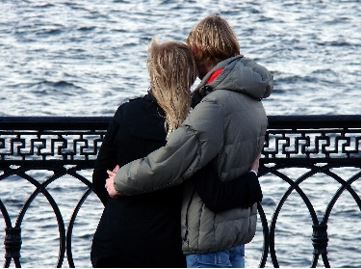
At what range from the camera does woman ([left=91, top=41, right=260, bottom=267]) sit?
4.18 m

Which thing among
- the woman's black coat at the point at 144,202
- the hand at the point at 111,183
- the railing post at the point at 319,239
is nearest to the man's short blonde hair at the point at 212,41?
the woman's black coat at the point at 144,202

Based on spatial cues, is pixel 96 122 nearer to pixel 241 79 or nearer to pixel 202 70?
pixel 202 70

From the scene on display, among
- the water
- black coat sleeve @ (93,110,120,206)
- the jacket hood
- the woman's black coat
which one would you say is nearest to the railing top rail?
black coat sleeve @ (93,110,120,206)

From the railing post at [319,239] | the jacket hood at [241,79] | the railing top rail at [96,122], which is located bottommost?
the railing post at [319,239]

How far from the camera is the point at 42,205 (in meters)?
15.1

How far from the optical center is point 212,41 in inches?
168

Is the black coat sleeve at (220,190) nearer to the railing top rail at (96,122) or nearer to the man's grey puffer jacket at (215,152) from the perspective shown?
the man's grey puffer jacket at (215,152)

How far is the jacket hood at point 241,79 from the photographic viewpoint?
425 cm

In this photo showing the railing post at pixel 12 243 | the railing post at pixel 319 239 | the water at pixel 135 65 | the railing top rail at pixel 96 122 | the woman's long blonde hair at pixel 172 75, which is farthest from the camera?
the water at pixel 135 65

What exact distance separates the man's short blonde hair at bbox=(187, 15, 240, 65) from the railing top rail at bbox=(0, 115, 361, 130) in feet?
3.35

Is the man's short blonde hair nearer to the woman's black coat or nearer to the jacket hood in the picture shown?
the jacket hood

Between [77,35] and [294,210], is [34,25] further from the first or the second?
[294,210]

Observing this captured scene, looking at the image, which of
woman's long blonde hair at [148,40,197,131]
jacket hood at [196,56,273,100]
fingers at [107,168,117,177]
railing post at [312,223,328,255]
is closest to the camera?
woman's long blonde hair at [148,40,197,131]

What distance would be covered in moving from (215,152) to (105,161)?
0.46 m
